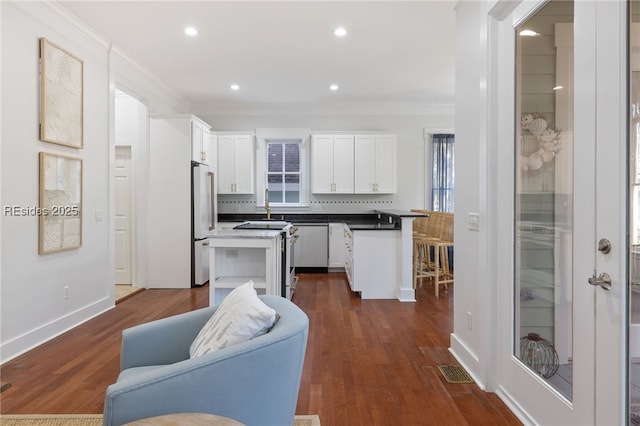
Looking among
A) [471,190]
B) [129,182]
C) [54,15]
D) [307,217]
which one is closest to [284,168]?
[307,217]

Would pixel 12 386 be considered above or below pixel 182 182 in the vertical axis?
below

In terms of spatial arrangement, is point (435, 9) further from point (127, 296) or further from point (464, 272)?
point (127, 296)

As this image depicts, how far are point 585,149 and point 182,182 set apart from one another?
4.72m

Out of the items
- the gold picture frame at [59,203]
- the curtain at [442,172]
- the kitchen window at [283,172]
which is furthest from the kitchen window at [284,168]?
the gold picture frame at [59,203]

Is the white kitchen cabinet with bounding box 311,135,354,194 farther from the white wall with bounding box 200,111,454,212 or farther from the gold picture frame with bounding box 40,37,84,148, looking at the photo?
the gold picture frame with bounding box 40,37,84,148

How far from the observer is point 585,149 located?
1494mm

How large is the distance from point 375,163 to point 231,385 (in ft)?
18.2

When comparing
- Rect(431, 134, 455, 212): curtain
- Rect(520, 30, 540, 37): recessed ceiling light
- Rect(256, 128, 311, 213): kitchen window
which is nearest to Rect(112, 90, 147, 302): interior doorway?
Rect(256, 128, 311, 213): kitchen window

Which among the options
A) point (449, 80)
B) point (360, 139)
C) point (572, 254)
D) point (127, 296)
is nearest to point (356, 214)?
point (360, 139)

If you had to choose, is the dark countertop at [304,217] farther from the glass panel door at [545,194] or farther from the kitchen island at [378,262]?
the glass panel door at [545,194]

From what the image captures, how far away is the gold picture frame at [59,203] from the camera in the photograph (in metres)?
3.07

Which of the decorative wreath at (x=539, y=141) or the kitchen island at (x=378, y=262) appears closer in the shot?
the decorative wreath at (x=539, y=141)

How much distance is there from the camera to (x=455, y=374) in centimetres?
251

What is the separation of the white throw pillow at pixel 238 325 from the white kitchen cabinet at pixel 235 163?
16.9ft
